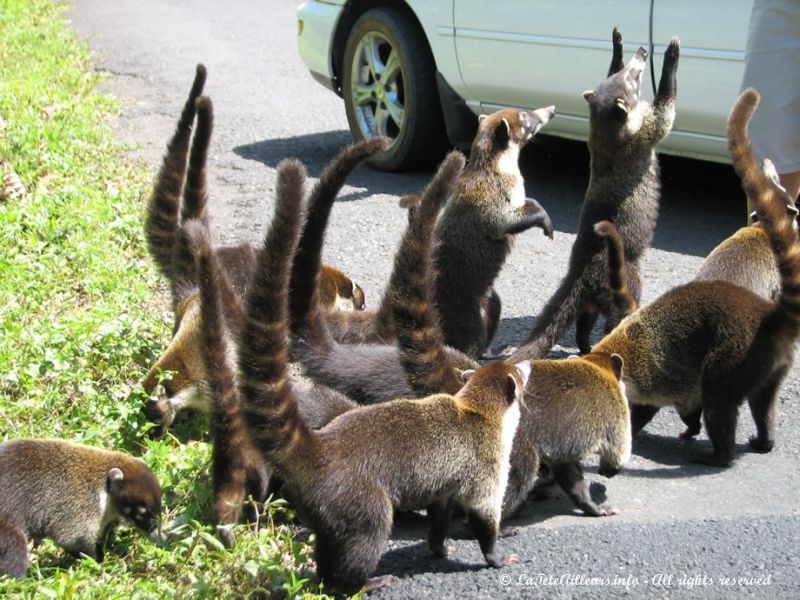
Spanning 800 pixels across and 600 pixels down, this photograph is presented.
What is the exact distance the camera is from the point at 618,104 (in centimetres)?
555

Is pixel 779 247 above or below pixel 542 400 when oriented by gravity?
above

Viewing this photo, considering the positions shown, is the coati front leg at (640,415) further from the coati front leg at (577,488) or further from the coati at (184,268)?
the coati at (184,268)

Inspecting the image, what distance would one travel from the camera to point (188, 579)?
3.45m

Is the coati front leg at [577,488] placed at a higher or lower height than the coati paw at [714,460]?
higher

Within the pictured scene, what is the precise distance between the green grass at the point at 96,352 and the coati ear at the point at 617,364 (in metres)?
1.42

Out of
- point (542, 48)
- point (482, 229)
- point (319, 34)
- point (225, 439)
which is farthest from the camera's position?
point (319, 34)

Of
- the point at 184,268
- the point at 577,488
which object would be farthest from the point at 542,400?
the point at 184,268

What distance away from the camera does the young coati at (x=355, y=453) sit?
3104 mm

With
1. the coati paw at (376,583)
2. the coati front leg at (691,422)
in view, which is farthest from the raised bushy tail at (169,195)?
the coati front leg at (691,422)

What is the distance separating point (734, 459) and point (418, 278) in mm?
1645

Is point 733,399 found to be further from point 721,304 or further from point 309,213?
point 309,213

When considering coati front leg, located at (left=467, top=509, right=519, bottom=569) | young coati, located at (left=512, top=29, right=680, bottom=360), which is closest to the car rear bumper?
young coati, located at (left=512, top=29, right=680, bottom=360)

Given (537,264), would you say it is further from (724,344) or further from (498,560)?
(498,560)

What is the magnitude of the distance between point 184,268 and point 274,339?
1942 mm
